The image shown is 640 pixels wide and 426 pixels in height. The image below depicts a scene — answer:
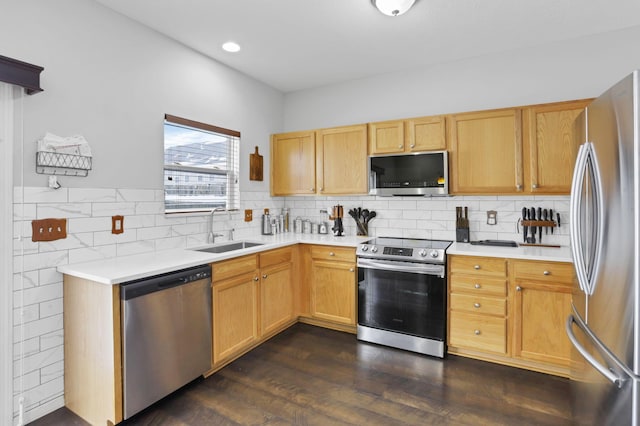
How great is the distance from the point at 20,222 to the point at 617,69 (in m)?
4.47

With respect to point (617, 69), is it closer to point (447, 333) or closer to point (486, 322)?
point (486, 322)

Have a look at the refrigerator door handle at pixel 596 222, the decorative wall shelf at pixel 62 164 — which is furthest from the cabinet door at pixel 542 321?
the decorative wall shelf at pixel 62 164

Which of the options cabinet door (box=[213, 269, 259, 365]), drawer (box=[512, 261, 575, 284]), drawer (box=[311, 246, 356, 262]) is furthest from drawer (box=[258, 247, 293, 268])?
drawer (box=[512, 261, 575, 284])

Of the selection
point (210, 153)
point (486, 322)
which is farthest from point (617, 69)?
point (210, 153)

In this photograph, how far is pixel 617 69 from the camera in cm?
282

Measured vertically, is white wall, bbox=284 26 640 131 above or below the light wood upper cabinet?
above

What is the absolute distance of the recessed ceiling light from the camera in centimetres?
299

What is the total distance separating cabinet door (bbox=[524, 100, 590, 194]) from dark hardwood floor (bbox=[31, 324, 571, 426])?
1501 mm

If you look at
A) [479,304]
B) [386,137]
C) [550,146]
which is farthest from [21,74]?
[550,146]

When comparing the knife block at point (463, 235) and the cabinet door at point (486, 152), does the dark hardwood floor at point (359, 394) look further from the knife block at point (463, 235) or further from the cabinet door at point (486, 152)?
the cabinet door at point (486, 152)

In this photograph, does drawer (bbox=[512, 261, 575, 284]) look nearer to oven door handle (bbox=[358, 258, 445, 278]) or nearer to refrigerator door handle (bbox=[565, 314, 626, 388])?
oven door handle (bbox=[358, 258, 445, 278])

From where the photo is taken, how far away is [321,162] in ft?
12.4

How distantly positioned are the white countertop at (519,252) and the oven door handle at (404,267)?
19 cm

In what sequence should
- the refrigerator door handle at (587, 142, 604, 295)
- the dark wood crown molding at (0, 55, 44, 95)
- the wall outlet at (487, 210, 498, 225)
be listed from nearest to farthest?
the refrigerator door handle at (587, 142, 604, 295) → the dark wood crown molding at (0, 55, 44, 95) → the wall outlet at (487, 210, 498, 225)
